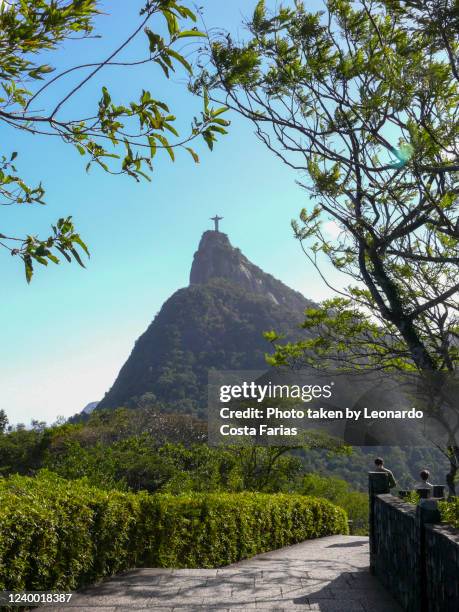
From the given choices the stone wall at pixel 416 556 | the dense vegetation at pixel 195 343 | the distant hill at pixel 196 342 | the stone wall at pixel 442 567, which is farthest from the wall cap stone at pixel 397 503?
the dense vegetation at pixel 195 343

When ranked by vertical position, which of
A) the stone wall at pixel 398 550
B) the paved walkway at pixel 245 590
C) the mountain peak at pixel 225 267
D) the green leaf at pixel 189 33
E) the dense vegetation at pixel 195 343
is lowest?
the paved walkway at pixel 245 590

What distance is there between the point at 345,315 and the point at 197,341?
267 ft

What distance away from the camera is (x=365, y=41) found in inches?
352

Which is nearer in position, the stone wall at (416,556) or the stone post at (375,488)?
the stone wall at (416,556)

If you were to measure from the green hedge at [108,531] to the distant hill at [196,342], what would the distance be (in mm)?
59480

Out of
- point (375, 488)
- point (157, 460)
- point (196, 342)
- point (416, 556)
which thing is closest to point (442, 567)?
point (416, 556)

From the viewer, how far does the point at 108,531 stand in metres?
7.29

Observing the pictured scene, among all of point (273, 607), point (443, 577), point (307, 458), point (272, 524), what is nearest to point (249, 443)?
point (272, 524)

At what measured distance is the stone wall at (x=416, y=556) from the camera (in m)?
4.80

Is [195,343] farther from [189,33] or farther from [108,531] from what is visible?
[189,33]

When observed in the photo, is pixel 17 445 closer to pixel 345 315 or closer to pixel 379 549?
pixel 345 315

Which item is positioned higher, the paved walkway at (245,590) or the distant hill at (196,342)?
the distant hill at (196,342)

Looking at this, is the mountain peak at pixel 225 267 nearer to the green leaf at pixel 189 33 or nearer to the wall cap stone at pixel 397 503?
the wall cap stone at pixel 397 503

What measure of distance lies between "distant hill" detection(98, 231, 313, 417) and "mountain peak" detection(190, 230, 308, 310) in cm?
1696
